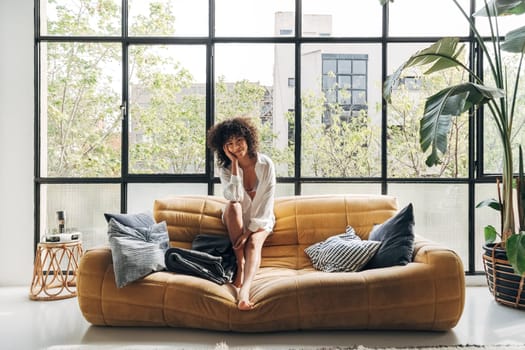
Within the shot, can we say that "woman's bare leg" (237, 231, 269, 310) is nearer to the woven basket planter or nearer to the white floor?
the white floor

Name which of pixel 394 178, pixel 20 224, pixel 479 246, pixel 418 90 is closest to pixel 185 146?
pixel 20 224

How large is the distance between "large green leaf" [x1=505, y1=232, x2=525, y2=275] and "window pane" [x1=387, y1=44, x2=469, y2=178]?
3.58ft

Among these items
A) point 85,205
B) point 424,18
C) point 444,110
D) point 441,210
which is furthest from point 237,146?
point 424,18

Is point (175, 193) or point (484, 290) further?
point (175, 193)

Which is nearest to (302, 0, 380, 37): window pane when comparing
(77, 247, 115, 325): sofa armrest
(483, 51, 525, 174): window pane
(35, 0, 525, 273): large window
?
(35, 0, 525, 273): large window

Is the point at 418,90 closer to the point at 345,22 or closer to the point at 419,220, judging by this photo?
the point at 345,22

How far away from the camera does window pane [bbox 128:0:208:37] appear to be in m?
3.76

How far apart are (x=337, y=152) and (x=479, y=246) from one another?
57.5 inches

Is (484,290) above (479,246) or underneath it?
underneath

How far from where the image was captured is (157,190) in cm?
376

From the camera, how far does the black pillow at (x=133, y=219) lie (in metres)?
2.89

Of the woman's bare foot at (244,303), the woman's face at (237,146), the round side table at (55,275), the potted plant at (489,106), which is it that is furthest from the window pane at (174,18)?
the woman's bare foot at (244,303)

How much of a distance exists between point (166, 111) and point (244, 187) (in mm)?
1076

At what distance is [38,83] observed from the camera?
146 inches
